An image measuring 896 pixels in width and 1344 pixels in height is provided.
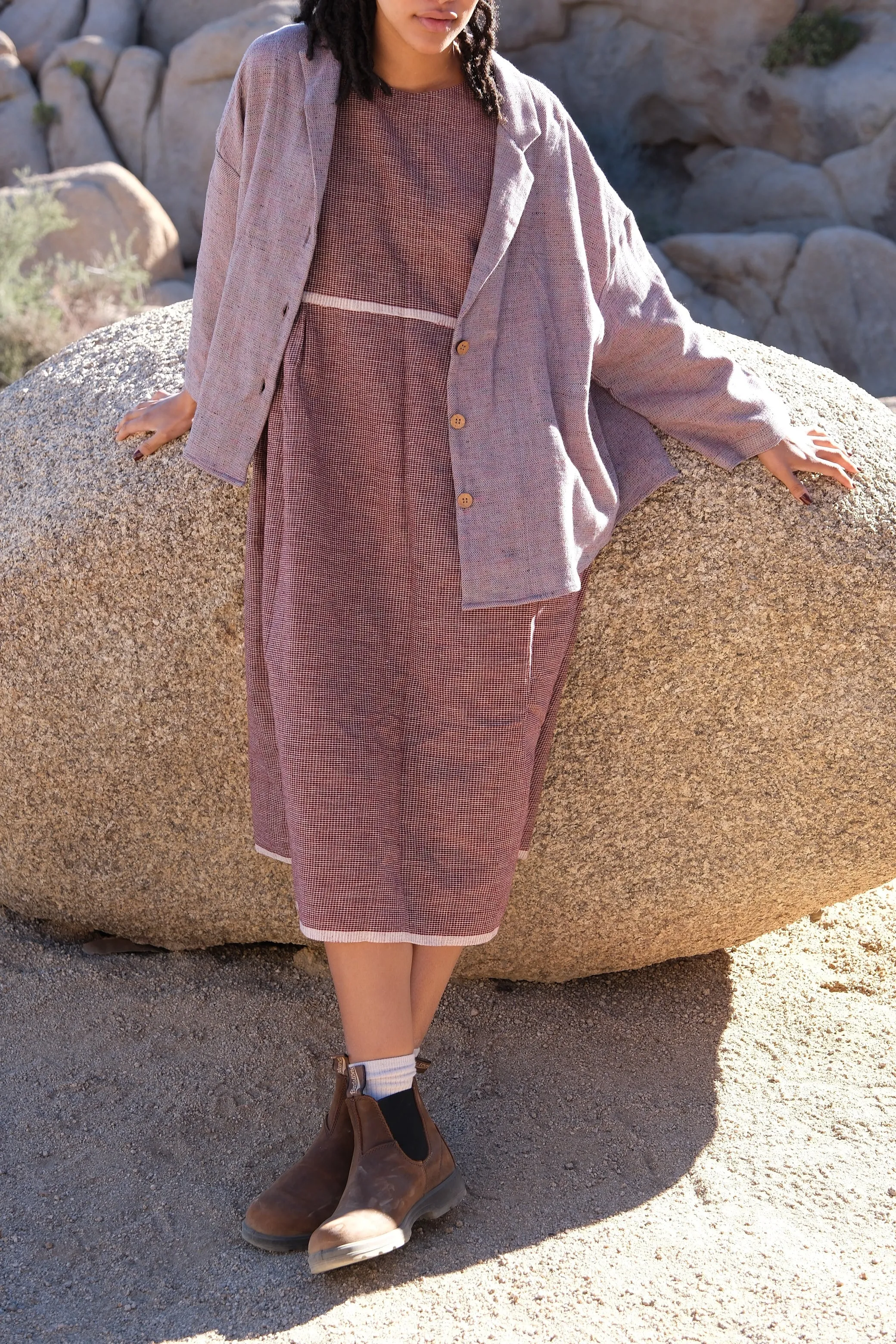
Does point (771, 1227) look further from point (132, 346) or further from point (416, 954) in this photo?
point (132, 346)

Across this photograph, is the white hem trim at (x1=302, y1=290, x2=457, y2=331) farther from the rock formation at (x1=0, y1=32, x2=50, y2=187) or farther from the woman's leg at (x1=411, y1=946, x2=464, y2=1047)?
the rock formation at (x1=0, y1=32, x2=50, y2=187)

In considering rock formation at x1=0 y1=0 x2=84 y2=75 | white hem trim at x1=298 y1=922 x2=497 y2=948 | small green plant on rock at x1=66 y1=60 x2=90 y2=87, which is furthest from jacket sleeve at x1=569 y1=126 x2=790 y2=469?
rock formation at x1=0 y1=0 x2=84 y2=75

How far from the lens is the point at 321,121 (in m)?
1.68

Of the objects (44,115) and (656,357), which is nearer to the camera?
(656,357)

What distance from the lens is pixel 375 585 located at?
5.74 ft

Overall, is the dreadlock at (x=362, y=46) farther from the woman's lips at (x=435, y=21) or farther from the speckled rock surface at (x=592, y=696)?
the speckled rock surface at (x=592, y=696)

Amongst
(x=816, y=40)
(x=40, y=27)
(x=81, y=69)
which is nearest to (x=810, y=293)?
(x=816, y=40)

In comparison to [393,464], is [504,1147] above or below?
below

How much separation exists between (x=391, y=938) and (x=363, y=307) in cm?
86

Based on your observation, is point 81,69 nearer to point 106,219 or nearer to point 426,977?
point 106,219

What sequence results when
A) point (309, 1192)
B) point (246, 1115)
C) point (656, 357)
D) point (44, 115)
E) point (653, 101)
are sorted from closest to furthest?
point (309, 1192)
point (656, 357)
point (246, 1115)
point (44, 115)
point (653, 101)

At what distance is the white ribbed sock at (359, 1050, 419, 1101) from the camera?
1.72 m

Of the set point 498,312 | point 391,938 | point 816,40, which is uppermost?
point 498,312

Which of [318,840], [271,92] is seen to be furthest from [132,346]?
[318,840]
